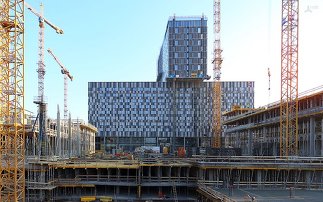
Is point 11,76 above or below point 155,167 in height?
above

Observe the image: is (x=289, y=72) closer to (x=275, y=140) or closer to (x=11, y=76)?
(x=275, y=140)

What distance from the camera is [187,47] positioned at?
121875 millimetres

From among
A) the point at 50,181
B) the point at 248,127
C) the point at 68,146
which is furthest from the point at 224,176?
the point at 248,127

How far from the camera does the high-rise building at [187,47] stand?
12100cm

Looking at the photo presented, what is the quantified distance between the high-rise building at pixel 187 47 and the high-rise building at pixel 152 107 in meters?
5.45

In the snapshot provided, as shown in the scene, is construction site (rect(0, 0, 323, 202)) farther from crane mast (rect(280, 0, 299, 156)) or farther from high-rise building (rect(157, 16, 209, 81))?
high-rise building (rect(157, 16, 209, 81))

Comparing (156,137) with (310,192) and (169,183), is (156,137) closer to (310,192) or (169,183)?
(169,183)

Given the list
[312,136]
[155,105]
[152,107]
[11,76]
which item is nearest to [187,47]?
[155,105]

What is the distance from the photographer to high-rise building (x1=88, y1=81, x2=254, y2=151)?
408 feet

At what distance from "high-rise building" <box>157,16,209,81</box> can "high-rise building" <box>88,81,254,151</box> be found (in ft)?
17.9

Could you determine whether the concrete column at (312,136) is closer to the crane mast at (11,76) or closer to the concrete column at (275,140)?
the concrete column at (275,140)

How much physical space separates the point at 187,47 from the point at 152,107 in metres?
27.2

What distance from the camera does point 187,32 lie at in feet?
400

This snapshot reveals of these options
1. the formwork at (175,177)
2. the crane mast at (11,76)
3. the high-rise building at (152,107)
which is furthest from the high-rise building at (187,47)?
the crane mast at (11,76)
